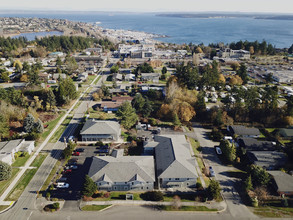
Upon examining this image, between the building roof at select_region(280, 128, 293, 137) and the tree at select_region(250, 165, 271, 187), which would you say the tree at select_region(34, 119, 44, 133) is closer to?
the tree at select_region(250, 165, 271, 187)

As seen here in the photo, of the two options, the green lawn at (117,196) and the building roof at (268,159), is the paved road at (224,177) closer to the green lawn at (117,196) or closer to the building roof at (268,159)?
the building roof at (268,159)

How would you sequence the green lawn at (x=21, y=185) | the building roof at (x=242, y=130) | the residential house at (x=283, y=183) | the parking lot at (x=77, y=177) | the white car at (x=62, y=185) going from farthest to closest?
the building roof at (x=242, y=130)
the white car at (x=62, y=185)
the parking lot at (x=77, y=177)
the residential house at (x=283, y=183)
the green lawn at (x=21, y=185)

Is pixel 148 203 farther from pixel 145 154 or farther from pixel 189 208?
pixel 145 154

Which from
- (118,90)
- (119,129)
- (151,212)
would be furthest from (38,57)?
(151,212)

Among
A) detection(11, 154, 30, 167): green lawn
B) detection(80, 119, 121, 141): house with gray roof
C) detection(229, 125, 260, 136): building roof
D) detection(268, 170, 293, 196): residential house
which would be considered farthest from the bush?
detection(229, 125, 260, 136): building roof

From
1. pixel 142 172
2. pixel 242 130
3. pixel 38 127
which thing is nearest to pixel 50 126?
pixel 38 127

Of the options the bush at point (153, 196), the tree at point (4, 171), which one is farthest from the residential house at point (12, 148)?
the bush at point (153, 196)

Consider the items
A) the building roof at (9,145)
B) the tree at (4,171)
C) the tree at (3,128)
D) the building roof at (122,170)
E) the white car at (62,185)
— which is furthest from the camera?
the tree at (3,128)
